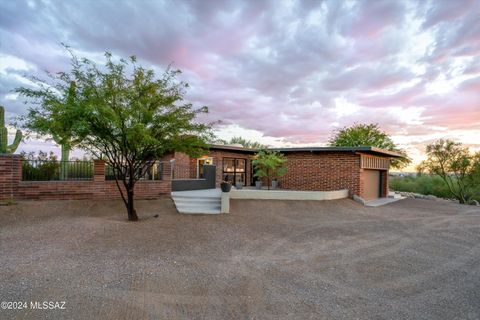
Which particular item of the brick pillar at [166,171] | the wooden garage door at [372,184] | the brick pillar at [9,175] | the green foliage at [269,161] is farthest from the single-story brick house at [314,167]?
the brick pillar at [9,175]

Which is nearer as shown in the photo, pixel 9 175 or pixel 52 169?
pixel 9 175

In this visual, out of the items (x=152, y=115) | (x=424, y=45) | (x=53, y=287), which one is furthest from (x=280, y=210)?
(x=424, y=45)

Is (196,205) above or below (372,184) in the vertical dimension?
below

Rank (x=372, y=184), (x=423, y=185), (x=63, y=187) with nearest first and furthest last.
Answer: (x=63, y=187) → (x=372, y=184) → (x=423, y=185)

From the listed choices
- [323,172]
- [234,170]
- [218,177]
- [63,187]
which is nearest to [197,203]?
[63,187]

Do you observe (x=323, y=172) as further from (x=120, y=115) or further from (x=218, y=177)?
(x=120, y=115)

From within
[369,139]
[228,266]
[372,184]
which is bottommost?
[228,266]

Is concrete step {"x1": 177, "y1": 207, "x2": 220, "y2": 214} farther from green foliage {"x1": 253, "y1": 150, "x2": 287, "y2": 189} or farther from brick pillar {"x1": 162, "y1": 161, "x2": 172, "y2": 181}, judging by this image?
green foliage {"x1": 253, "y1": 150, "x2": 287, "y2": 189}

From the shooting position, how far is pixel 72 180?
10.6m

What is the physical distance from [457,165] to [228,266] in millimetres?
22646

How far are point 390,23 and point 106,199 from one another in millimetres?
13989

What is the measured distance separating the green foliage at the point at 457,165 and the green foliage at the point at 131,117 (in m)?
20.6

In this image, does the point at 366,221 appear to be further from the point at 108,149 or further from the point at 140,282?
the point at 108,149

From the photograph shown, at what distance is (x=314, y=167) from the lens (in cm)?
1686
